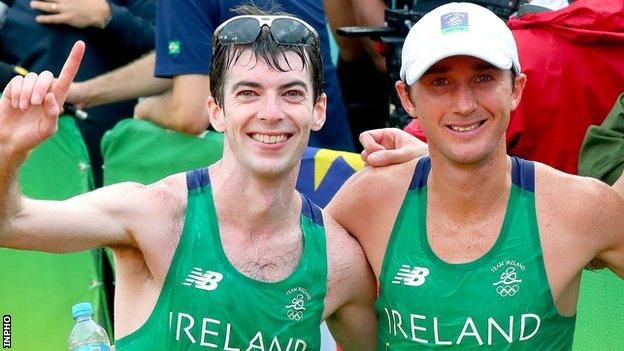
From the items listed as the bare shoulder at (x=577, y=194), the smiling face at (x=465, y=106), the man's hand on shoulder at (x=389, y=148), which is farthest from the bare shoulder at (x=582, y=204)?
the man's hand on shoulder at (x=389, y=148)

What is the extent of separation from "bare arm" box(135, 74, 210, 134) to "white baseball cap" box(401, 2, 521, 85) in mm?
2053

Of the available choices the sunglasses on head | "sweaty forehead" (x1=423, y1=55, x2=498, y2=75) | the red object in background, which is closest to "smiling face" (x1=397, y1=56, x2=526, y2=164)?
"sweaty forehead" (x1=423, y1=55, x2=498, y2=75)

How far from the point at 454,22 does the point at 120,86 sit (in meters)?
2.93

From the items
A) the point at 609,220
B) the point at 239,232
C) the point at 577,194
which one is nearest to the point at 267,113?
the point at 239,232

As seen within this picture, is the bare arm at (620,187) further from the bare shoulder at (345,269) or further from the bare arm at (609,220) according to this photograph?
the bare shoulder at (345,269)

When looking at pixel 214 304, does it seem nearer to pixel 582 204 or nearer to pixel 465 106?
pixel 465 106

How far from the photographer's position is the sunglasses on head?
4984 millimetres

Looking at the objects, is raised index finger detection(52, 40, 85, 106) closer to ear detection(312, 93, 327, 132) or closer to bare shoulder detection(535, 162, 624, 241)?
ear detection(312, 93, 327, 132)

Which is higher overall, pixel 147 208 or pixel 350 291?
pixel 147 208

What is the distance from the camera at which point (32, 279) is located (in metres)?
7.44

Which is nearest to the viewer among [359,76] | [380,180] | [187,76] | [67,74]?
[67,74]

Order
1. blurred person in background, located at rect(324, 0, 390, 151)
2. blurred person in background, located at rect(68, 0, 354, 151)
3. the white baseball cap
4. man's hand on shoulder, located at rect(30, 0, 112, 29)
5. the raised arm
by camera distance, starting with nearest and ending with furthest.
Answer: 1. the raised arm
2. the white baseball cap
3. blurred person in background, located at rect(68, 0, 354, 151)
4. man's hand on shoulder, located at rect(30, 0, 112, 29)
5. blurred person in background, located at rect(324, 0, 390, 151)

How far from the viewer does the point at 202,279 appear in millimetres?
4902

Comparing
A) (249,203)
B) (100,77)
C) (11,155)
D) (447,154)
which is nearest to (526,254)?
(447,154)
